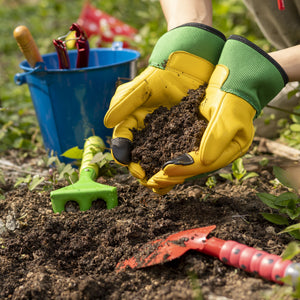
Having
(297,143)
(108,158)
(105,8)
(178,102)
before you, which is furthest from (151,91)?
(105,8)

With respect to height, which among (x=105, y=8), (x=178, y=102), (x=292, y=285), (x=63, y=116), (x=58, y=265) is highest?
(x=105, y=8)

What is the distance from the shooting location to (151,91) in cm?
185

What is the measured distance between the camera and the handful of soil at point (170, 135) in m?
1.66

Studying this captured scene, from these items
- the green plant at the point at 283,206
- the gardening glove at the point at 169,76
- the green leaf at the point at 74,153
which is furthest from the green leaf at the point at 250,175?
the green leaf at the point at 74,153

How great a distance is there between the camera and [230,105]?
163cm

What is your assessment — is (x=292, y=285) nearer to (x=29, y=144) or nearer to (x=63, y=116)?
(x=63, y=116)

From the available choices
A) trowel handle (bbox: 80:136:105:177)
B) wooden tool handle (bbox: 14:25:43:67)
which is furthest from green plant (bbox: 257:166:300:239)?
wooden tool handle (bbox: 14:25:43:67)

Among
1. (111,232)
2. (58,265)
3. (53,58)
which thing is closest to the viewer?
(58,265)

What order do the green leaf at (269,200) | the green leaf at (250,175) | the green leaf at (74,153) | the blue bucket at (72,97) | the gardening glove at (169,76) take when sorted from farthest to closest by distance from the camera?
the blue bucket at (72,97)
the green leaf at (74,153)
the green leaf at (250,175)
the gardening glove at (169,76)
the green leaf at (269,200)

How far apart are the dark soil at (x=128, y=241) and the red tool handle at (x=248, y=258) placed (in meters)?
0.04

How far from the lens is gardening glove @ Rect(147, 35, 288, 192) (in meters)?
1.57

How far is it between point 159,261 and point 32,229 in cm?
66

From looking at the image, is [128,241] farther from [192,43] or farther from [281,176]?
[192,43]

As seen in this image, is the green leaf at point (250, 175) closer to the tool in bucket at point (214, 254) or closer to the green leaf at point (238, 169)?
the green leaf at point (238, 169)
